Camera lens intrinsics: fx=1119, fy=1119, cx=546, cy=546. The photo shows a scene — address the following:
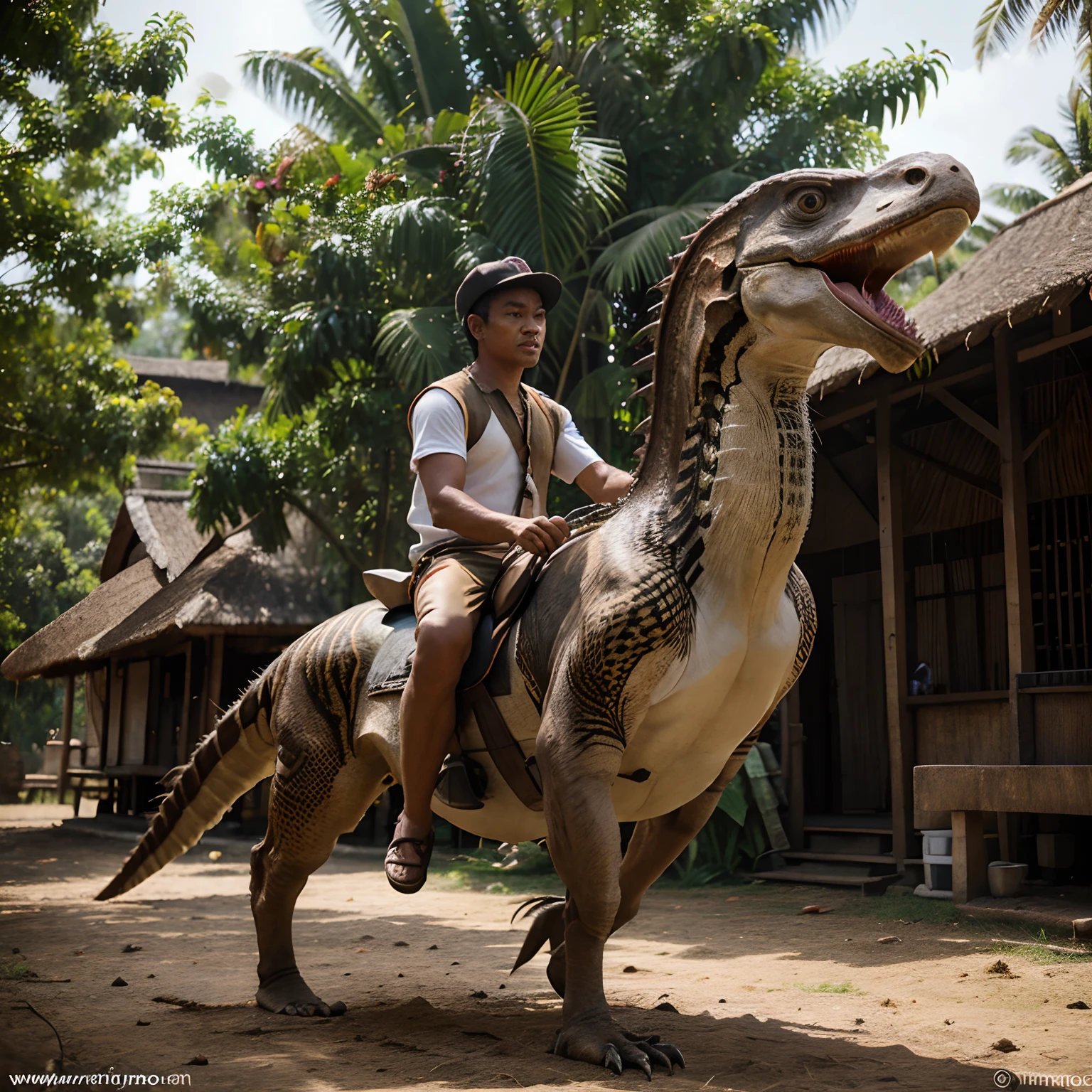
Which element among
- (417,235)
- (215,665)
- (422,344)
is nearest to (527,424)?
(422,344)

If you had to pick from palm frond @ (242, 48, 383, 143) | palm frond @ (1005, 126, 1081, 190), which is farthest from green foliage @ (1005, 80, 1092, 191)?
palm frond @ (242, 48, 383, 143)

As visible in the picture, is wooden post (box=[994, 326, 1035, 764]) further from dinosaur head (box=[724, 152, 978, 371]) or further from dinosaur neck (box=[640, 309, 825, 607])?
dinosaur head (box=[724, 152, 978, 371])

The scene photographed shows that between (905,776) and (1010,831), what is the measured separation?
1181 mm

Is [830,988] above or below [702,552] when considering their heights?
below

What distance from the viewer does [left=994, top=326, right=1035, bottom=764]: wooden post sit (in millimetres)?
7719

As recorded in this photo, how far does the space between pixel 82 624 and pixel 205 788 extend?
15078 millimetres

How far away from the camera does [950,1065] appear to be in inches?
127

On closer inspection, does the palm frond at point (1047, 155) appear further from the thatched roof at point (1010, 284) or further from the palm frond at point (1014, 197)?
the thatched roof at point (1010, 284)

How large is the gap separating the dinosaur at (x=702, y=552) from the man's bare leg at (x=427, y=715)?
0.50 feet

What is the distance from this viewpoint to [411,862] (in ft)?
11.7

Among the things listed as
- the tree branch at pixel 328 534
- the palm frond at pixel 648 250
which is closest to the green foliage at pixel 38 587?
the tree branch at pixel 328 534

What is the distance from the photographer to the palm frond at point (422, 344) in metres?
11.7

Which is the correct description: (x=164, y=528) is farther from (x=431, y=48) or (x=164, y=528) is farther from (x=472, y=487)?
(x=472, y=487)

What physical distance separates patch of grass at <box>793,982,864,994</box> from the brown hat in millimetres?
3110
